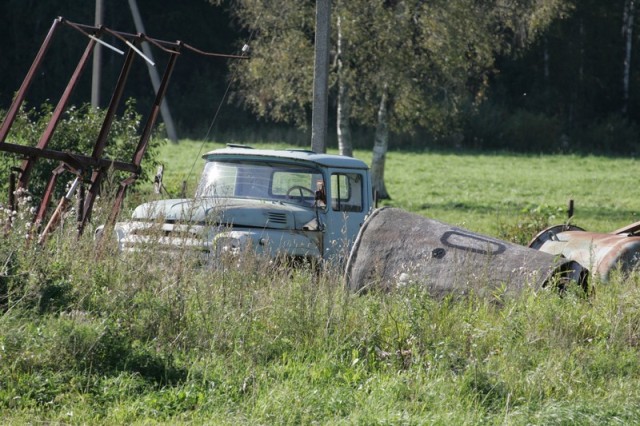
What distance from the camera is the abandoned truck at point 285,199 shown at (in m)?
10.9

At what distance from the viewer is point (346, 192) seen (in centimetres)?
1235

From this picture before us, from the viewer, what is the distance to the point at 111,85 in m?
55.0

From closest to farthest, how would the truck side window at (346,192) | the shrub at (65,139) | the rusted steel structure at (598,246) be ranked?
the rusted steel structure at (598,246) < the truck side window at (346,192) < the shrub at (65,139)

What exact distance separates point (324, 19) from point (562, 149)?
1487 inches

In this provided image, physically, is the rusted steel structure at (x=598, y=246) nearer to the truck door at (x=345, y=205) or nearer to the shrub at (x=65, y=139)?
the truck door at (x=345, y=205)

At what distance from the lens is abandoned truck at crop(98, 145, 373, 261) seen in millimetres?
10891

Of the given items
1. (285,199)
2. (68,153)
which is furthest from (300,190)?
(68,153)

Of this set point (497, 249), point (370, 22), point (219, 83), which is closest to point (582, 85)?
point (219, 83)

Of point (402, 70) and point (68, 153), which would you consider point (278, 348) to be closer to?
point (68, 153)

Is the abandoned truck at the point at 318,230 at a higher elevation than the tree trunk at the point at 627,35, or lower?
lower

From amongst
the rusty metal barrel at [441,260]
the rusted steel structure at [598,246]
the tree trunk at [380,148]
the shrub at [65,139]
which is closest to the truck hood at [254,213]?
the rusty metal barrel at [441,260]

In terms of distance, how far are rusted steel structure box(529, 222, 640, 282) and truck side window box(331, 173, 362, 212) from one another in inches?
89.3

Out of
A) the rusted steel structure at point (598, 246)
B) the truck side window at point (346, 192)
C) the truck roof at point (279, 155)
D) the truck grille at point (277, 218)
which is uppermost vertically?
the truck roof at point (279, 155)

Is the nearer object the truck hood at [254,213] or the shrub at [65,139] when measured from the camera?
the truck hood at [254,213]
